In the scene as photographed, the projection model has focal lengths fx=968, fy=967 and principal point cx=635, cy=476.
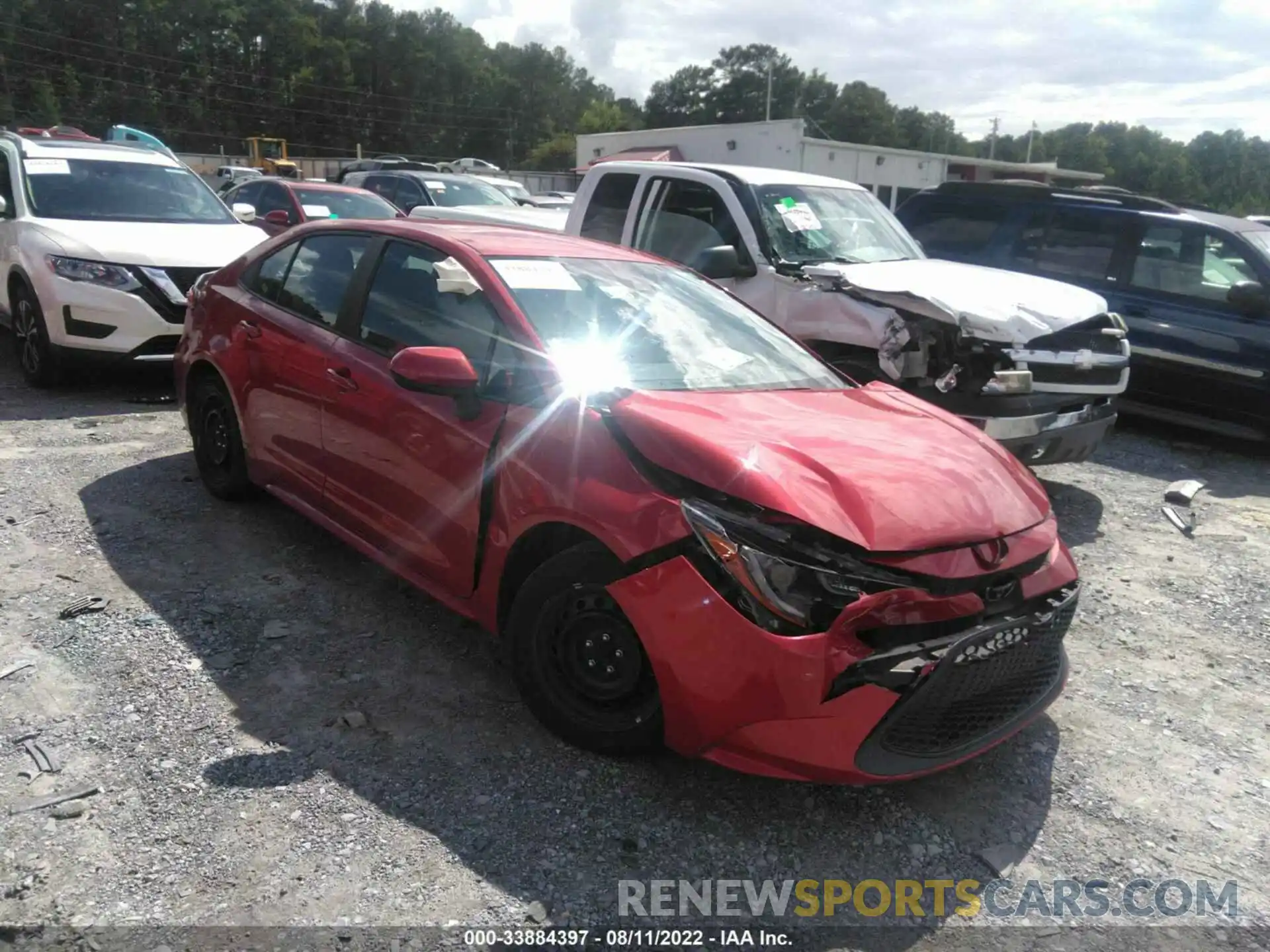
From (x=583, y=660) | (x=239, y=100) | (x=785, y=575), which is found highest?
(x=239, y=100)

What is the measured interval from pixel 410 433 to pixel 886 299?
3.34 meters

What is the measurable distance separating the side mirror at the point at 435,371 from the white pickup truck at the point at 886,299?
2.37m

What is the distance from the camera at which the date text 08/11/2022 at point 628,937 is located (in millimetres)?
2445

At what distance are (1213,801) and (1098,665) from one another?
97cm

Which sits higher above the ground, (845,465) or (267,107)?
(267,107)

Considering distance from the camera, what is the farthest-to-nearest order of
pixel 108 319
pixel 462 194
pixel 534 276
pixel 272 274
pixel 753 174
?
pixel 462 194
pixel 753 174
pixel 108 319
pixel 272 274
pixel 534 276

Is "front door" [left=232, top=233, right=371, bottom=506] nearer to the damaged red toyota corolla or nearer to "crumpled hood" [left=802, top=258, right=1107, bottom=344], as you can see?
the damaged red toyota corolla

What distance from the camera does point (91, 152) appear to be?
8.44 meters

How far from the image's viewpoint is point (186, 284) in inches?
285

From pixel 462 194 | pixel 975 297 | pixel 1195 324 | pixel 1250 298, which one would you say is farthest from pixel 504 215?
pixel 1250 298

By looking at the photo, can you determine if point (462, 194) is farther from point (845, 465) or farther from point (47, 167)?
point (845, 465)

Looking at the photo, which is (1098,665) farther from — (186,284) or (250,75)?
(250,75)

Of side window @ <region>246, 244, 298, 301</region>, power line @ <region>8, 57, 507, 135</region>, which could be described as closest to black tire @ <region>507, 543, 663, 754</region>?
side window @ <region>246, 244, 298, 301</region>

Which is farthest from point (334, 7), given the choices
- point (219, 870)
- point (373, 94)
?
point (219, 870)
